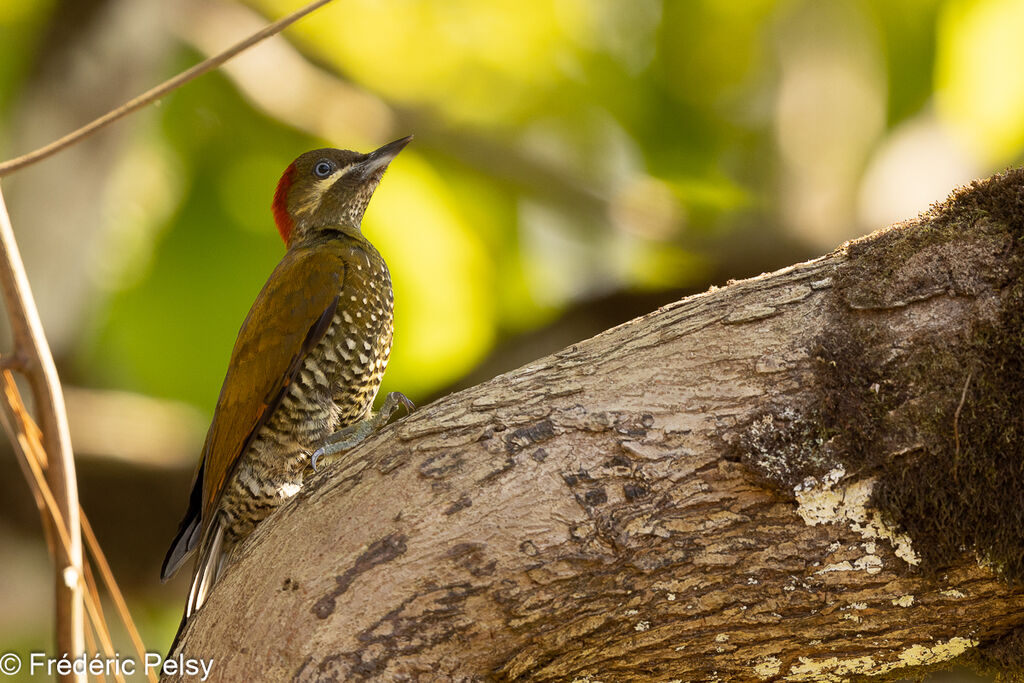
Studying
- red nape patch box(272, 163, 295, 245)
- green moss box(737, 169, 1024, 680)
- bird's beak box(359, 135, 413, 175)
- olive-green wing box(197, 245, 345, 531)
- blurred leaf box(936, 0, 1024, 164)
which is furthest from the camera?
blurred leaf box(936, 0, 1024, 164)

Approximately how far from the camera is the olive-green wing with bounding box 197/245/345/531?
3193mm

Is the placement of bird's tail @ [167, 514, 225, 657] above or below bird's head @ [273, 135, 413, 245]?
below

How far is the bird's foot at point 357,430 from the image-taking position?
3.15 m

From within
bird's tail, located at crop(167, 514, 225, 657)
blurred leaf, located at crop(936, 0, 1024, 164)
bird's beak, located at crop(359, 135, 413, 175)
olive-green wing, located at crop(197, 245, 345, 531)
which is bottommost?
bird's tail, located at crop(167, 514, 225, 657)

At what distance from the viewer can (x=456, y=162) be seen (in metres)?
6.91

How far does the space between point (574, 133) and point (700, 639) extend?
19.8 ft

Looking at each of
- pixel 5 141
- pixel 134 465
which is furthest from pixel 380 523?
pixel 5 141

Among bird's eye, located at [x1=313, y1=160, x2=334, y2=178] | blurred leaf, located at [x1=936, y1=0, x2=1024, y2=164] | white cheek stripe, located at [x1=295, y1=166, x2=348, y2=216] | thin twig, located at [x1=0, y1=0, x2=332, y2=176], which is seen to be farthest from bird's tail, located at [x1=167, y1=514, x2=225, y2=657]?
blurred leaf, located at [x1=936, y1=0, x2=1024, y2=164]

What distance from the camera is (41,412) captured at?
57.7 inches

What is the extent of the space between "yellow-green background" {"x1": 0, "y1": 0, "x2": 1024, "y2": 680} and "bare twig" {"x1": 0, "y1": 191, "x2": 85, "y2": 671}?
14.2 ft

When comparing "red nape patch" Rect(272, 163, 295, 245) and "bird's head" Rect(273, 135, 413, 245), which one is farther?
"red nape patch" Rect(272, 163, 295, 245)

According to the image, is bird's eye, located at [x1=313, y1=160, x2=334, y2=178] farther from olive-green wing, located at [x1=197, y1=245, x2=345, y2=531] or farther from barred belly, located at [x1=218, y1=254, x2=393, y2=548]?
barred belly, located at [x1=218, y1=254, x2=393, y2=548]

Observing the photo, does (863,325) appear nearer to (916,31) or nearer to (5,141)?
(5,141)

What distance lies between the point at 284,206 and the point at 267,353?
3.99 ft
